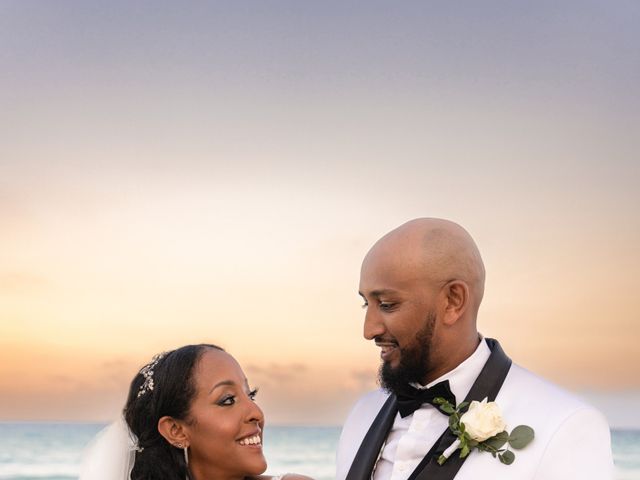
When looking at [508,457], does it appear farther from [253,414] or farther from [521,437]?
[253,414]

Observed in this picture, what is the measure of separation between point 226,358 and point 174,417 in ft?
1.15

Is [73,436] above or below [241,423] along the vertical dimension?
above

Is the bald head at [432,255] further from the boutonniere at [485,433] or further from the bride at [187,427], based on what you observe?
the bride at [187,427]

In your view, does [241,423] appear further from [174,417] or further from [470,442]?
[470,442]

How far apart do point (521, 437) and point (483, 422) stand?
18 centimetres

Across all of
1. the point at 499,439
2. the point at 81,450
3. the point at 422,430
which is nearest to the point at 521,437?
the point at 499,439

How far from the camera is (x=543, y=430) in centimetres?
405

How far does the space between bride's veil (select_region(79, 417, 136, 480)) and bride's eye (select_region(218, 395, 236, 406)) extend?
1.65ft

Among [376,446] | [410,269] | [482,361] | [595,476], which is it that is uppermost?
[410,269]

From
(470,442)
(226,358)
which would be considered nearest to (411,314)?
(470,442)

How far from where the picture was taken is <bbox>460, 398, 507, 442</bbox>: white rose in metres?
4.01

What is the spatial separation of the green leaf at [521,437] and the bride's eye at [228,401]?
3.99 feet

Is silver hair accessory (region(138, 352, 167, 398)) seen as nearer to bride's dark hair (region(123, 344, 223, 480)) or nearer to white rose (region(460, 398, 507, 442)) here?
bride's dark hair (region(123, 344, 223, 480))

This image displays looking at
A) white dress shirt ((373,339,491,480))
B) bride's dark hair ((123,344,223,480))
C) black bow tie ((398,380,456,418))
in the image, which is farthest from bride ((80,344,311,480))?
black bow tie ((398,380,456,418))
